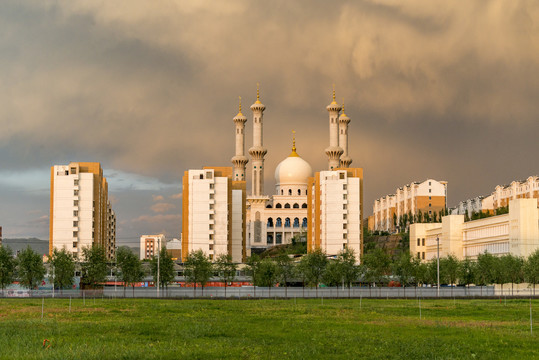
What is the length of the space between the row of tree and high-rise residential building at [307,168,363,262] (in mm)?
48495

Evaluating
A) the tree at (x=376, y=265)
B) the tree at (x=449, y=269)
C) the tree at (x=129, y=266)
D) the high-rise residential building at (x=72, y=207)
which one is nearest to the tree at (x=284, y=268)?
the tree at (x=376, y=265)

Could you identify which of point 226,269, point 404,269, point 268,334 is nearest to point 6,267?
point 226,269

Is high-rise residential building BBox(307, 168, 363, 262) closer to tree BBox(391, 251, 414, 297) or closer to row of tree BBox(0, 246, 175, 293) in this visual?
tree BBox(391, 251, 414, 297)

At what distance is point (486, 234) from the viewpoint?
126375 mm

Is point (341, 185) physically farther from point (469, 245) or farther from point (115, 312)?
point (115, 312)

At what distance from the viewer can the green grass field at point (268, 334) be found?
31.9 metres

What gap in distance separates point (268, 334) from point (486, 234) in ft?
307

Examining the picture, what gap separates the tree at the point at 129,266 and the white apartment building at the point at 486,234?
50.3 metres

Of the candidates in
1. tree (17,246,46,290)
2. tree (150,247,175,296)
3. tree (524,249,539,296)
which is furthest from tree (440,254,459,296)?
tree (17,246,46,290)

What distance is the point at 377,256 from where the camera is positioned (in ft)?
367

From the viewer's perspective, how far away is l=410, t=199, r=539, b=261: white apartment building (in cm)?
11250

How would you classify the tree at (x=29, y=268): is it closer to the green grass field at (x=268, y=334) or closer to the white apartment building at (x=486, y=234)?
the green grass field at (x=268, y=334)

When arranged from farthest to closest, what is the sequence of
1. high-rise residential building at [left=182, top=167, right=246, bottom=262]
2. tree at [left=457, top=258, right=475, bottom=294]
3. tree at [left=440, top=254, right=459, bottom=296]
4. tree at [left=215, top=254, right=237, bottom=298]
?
high-rise residential building at [left=182, top=167, right=246, bottom=262] → tree at [left=215, top=254, right=237, bottom=298] → tree at [left=457, top=258, right=475, bottom=294] → tree at [left=440, top=254, right=459, bottom=296]

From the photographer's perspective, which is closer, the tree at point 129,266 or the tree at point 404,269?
the tree at point 129,266
